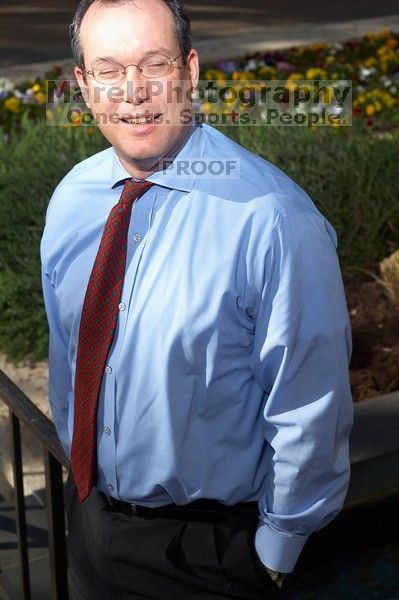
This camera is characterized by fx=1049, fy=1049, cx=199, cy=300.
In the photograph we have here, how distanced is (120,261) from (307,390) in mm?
462

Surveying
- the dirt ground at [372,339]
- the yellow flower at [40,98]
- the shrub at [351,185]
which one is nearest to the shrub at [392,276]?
the dirt ground at [372,339]

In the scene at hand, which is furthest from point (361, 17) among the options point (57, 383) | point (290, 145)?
point (57, 383)

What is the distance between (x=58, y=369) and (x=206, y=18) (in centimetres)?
1268

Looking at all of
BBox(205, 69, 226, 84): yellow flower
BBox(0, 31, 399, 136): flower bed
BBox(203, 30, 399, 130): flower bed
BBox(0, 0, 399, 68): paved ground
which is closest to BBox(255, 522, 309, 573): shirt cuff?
BBox(0, 31, 399, 136): flower bed

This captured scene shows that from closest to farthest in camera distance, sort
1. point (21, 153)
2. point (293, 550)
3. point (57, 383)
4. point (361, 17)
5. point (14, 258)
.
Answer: point (293, 550) → point (57, 383) → point (14, 258) → point (21, 153) → point (361, 17)

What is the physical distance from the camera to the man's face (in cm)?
199

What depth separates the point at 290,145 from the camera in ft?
18.5

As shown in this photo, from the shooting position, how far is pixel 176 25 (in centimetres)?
203

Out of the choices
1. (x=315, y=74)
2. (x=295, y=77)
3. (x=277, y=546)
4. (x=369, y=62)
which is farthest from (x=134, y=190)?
(x=369, y=62)

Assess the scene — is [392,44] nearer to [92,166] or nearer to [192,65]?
[92,166]

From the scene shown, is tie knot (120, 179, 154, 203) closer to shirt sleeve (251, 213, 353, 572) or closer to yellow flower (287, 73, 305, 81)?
shirt sleeve (251, 213, 353, 572)

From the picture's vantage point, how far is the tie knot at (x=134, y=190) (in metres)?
2.14

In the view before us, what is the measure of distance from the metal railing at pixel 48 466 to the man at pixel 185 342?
209 mm

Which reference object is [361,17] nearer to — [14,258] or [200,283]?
[14,258]
